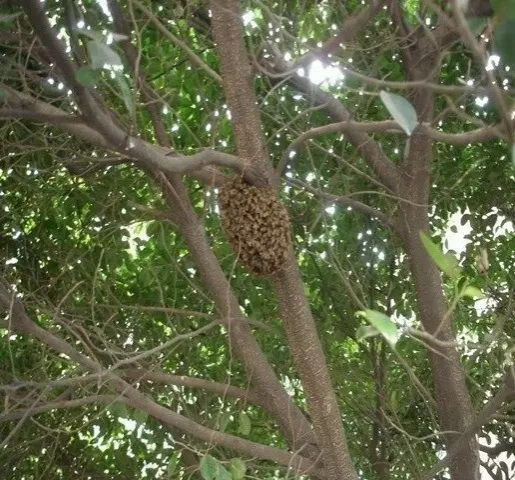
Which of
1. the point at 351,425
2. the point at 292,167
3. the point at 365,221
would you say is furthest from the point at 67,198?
the point at 351,425

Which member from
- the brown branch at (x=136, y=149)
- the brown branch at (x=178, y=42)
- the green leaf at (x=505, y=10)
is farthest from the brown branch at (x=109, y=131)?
the green leaf at (x=505, y=10)

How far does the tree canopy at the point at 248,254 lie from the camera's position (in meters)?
1.32

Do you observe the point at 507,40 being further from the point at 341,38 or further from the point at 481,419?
the point at 481,419

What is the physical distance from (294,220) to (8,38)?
0.73 m

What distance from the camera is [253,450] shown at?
142 centimetres

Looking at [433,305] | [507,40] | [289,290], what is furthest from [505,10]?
[433,305]

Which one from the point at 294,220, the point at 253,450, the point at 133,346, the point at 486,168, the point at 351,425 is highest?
the point at 486,168

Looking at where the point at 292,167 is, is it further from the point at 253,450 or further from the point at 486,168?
the point at 253,450

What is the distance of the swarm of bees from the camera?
1.20m

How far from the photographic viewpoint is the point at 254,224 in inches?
47.2

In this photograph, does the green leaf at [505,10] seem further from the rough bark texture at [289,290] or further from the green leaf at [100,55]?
the rough bark texture at [289,290]

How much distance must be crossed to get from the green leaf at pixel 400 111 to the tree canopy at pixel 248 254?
0.54 metres

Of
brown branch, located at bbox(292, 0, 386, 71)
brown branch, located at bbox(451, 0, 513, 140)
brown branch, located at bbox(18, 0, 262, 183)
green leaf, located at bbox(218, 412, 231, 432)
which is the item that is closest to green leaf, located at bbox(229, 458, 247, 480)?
green leaf, located at bbox(218, 412, 231, 432)

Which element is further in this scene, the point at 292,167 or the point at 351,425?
the point at 351,425
